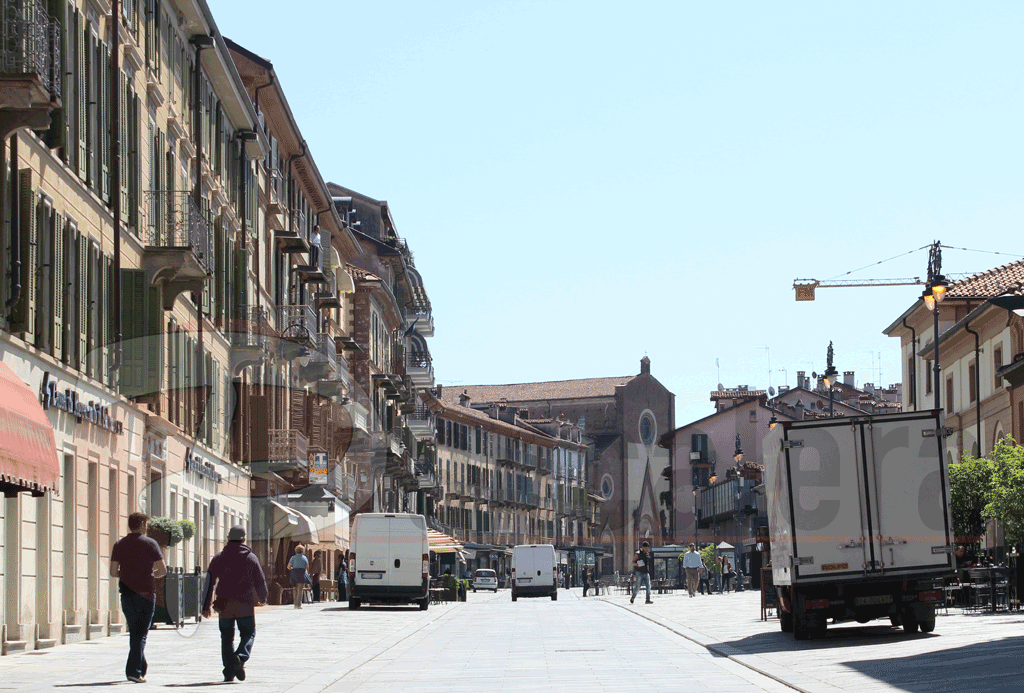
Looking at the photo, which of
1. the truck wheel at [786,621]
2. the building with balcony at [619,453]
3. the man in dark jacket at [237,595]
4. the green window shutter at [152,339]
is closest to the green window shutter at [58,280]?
the green window shutter at [152,339]

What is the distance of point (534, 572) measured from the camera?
201 feet

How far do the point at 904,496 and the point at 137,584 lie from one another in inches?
411

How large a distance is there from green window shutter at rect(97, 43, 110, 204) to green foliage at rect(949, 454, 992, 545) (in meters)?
20.0

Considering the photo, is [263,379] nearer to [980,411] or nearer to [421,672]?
[980,411]

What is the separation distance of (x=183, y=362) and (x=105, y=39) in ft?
29.6

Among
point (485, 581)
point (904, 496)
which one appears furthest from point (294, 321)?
point (485, 581)

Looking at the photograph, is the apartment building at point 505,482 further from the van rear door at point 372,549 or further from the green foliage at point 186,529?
the green foliage at point 186,529

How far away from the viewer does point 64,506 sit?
76.8ft

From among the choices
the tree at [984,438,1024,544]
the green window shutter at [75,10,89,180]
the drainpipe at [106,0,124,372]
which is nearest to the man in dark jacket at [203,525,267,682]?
the green window shutter at [75,10,89,180]

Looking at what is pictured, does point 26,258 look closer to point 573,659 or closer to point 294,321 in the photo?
point 573,659

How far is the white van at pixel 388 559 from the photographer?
39.3 m

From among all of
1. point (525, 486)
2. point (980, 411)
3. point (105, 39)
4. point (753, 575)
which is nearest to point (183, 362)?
point (105, 39)

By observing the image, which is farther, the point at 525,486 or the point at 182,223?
the point at 525,486

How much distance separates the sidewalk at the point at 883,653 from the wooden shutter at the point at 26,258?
9941mm
